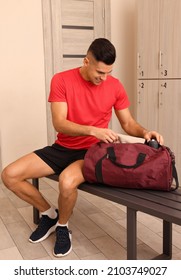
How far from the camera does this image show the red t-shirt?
6.77 feet

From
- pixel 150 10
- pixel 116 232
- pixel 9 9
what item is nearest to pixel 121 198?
pixel 116 232

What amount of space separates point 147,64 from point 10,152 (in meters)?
1.59

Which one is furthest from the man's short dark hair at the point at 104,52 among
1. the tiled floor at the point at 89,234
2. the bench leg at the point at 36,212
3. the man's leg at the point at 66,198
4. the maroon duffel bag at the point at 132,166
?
the tiled floor at the point at 89,234

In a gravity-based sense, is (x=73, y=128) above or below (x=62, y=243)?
above

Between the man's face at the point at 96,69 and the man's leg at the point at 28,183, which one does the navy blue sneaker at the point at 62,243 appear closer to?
the man's leg at the point at 28,183

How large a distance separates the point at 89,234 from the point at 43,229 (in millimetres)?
300

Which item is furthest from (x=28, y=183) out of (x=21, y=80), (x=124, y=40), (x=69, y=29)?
(x=124, y=40)

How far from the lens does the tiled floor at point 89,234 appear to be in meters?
1.93

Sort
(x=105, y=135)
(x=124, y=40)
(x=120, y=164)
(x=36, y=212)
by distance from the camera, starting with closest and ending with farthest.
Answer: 1. (x=120, y=164)
2. (x=105, y=135)
3. (x=36, y=212)
4. (x=124, y=40)

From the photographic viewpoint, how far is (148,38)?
306 centimetres

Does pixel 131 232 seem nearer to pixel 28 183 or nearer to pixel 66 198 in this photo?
pixel 66 198

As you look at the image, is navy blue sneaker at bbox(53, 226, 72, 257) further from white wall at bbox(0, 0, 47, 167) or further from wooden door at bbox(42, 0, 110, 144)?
wooden door at bbox(42, 0, 110, 144)

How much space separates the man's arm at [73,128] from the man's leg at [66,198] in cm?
20

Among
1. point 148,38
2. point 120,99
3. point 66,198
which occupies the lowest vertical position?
point 66,198
